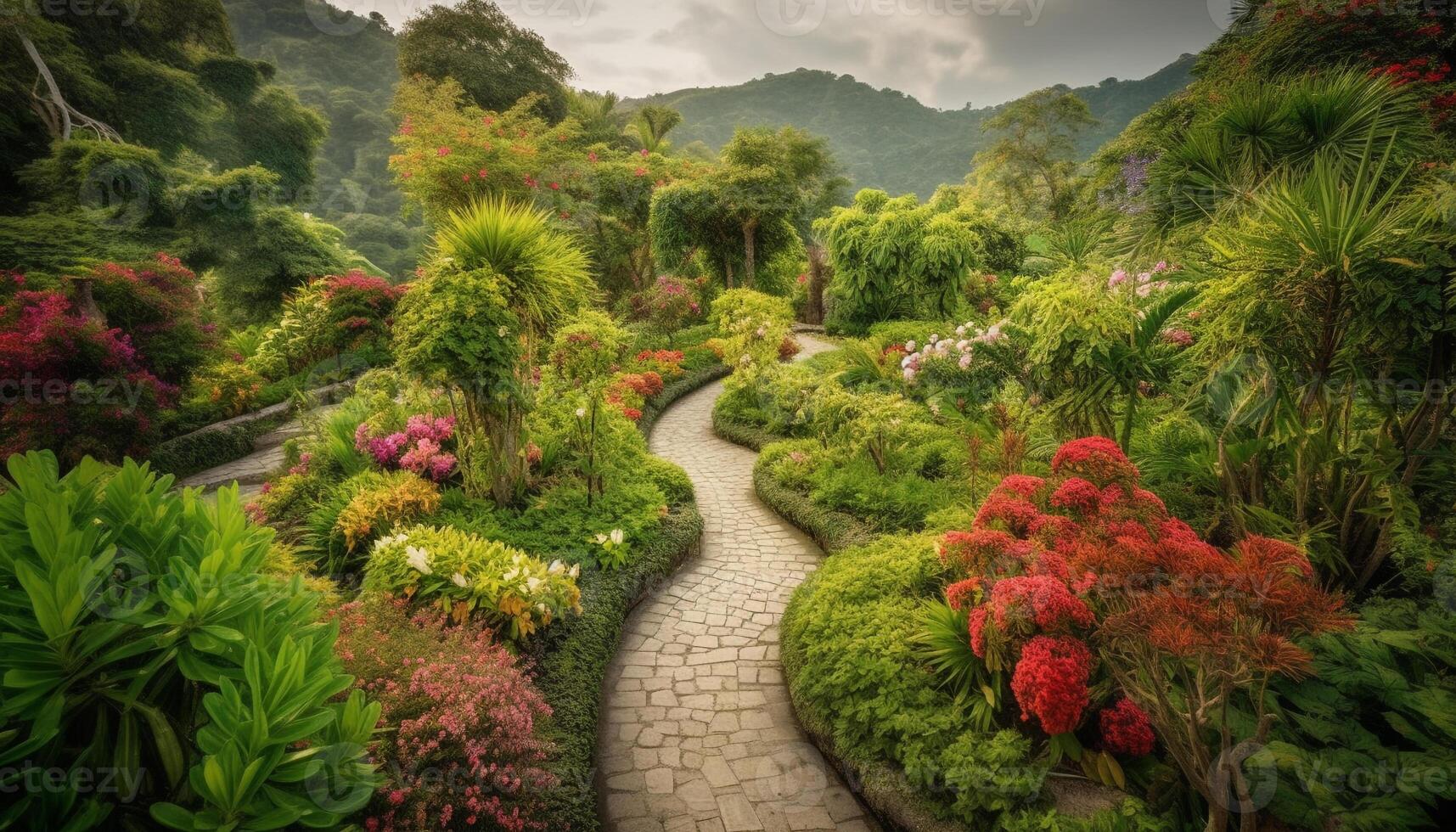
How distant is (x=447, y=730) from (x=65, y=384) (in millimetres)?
8437

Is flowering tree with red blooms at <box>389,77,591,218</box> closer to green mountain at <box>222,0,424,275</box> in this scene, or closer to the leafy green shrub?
green mountain at <box>222,0,424,275</box>

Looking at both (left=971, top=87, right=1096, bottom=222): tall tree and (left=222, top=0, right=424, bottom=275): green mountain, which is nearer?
(left=222, top=0, right=424, bottom=275): green mountain

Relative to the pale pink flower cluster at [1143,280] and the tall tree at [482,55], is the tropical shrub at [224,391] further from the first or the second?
the tall tree at [482,55]

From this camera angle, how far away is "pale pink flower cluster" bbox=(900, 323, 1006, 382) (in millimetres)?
6675

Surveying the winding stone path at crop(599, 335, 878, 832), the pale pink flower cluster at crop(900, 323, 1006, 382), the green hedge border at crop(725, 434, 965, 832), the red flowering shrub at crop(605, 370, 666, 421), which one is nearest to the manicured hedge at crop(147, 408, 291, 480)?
the red flowering shrub at crop(605, 370, 666, 421)

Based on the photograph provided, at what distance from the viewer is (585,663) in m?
3.89

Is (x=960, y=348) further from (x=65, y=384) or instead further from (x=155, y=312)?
(x=155, y=312)

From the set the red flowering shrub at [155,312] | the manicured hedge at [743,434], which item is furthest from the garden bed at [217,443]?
the manicured hedge at [743,434]

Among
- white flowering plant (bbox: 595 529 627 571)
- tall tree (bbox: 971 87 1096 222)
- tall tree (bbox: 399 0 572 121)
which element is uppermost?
Result: tall tree (bbox: 399 0 572 121)

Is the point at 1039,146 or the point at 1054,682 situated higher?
the point at 1039,146

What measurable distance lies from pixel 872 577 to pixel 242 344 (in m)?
15.5

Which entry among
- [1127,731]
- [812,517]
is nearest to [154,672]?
[1127,731]

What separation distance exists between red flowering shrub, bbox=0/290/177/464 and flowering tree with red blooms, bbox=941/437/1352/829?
1021 centimetres

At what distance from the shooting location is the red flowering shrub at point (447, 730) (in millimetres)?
2328
